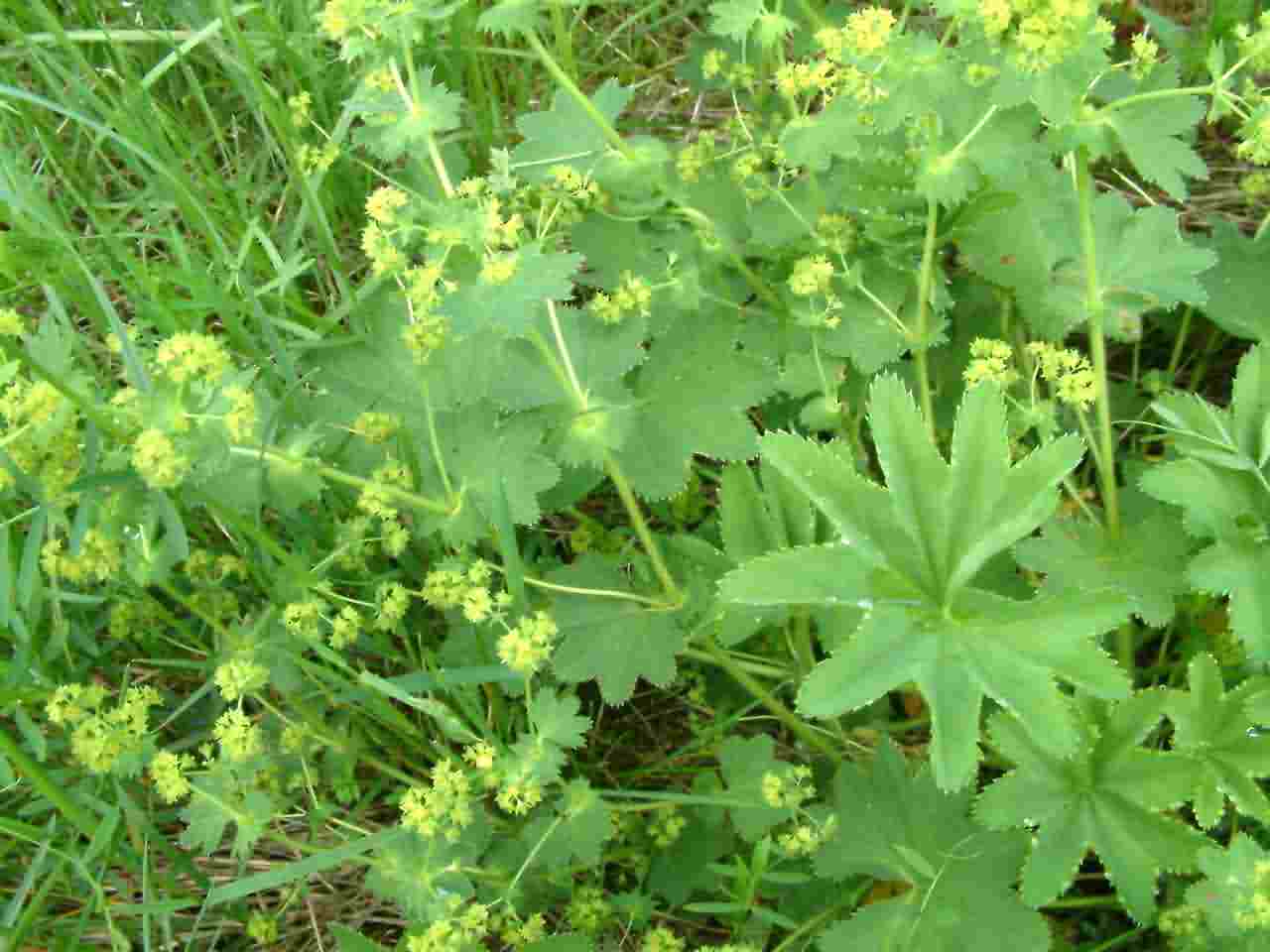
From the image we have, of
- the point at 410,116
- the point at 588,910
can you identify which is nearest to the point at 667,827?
the point at 588,910

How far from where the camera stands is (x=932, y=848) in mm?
2143

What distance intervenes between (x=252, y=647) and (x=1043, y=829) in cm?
142

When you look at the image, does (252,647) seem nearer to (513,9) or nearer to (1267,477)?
(513,9)

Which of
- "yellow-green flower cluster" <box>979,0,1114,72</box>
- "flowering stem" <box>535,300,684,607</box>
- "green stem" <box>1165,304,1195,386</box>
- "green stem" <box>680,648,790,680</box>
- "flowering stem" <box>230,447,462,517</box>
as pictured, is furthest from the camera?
"green stem" <box>1165,304,1195,386</box>

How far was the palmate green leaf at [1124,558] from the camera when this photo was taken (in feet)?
7.22

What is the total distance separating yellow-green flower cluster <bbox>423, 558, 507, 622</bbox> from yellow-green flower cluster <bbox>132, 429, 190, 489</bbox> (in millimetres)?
488

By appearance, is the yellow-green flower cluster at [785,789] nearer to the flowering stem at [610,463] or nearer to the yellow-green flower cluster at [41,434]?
the flowering stem at [610,463]

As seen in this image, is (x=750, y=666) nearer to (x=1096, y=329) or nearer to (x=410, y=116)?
(x=1096, y=329)

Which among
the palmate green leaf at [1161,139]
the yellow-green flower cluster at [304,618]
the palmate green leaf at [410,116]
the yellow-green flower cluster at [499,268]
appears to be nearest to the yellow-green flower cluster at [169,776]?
the yellow-green flower cluster at [304,618]

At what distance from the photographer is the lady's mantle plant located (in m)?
1.80

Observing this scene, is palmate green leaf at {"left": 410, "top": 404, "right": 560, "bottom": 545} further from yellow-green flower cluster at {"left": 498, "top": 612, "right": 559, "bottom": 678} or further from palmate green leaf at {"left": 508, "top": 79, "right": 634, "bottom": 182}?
palmate green leaf at {"left": 508, "top": 79, "right": 634, "bottom": 182}

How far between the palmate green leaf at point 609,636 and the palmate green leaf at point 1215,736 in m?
0.87

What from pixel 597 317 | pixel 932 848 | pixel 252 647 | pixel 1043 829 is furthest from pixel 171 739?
pixel 1043 829


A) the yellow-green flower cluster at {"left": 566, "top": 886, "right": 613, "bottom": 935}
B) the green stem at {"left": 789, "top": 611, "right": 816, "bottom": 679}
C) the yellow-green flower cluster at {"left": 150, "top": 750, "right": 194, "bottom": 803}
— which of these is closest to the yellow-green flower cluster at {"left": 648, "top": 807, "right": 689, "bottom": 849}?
the yellow-green flower cluster at {"left": 566, "top": 886, "right": 613, "bottom": 935}
